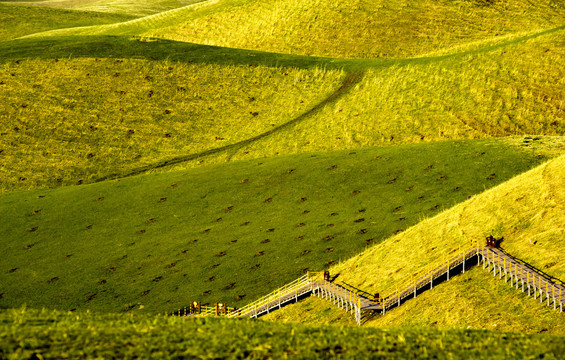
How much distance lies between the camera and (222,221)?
66.9 m

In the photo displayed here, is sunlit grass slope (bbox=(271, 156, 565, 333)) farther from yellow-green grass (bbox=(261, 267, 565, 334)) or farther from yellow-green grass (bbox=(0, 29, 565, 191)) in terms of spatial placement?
yellow-green grass (bbox=(0, 29, 565, 191))

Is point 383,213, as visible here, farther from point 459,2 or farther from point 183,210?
point 459,2

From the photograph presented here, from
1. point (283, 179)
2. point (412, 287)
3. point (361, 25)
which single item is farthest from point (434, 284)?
point (361, 25)

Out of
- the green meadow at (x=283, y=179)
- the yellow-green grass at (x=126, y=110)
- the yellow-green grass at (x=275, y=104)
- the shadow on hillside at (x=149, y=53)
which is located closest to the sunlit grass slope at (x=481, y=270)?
the green meadow at (x=283, y=179)

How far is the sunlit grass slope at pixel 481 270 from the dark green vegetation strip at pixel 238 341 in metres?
9.83

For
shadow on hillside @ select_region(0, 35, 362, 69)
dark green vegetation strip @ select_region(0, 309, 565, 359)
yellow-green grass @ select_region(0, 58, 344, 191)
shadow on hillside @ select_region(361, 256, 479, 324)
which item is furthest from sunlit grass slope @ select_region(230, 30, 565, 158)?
dark green vegetation strip @ select_region(0, 309, 565, 359)

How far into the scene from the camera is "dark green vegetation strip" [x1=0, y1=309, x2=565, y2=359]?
917 inches

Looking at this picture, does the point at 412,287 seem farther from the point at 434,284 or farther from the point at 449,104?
the point at 449,104

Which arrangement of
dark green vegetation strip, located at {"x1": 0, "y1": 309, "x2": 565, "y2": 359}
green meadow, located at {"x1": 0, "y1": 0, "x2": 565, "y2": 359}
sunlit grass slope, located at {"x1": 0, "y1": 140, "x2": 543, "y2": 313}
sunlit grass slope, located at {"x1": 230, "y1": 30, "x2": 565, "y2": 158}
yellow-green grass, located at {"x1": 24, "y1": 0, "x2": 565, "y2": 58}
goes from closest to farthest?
dark green vegetation strip, located at {"x1": 0, "y1": 309, "x2": 565, "y2": 359} < green meadow, located at {"x1": 0, "y1": 0, "x2": 565, "y2": 359} < sunlit grass slope, located at {"x1": 0, "y1": 140, "x2": 543, "y2": 313} < sunlit grass slope, located at {"x1": 230, "y1": 30, "x2": 565, "y2": 158} < yellow-green grass, located at {"x1": 24, "y1": 0, "x2": 565, "y2": 58}

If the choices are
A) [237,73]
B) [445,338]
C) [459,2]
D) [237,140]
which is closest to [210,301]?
[445,338]

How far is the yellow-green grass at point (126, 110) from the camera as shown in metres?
94.6

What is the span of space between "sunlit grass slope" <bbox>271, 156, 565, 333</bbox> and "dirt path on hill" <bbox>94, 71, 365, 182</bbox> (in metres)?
47.0

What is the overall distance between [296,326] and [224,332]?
3633mm

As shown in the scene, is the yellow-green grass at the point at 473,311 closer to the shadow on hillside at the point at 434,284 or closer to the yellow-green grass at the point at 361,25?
the shadow on hillside at the point at 434,284
